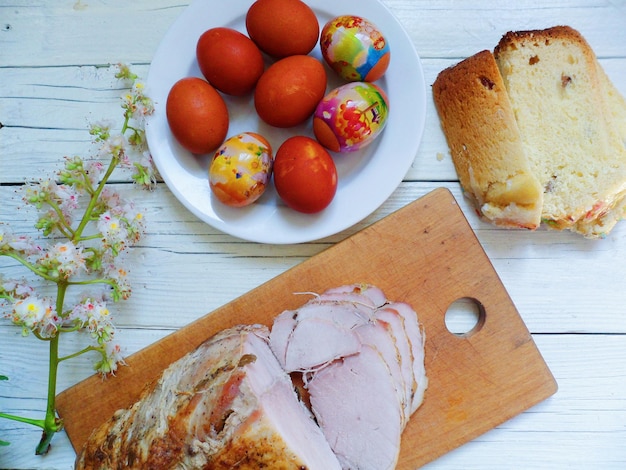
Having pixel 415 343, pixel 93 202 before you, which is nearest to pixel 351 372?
pixel 415 343

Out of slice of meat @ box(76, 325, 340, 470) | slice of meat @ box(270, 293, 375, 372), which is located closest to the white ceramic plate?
slice of meat @ box(270, 293, 375, 372)

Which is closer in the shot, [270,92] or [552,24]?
[270,92]

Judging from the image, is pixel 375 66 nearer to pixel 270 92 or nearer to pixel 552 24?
pixel 270 92

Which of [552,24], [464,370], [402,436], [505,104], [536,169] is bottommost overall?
[402,436]

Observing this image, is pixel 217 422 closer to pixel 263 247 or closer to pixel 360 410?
pixel 360 410

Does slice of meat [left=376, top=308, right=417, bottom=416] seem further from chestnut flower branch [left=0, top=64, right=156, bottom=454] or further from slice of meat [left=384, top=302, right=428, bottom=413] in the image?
chestnut flower branch [left=0, top=64, right=156, bottom=454]

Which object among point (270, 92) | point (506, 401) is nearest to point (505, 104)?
point (270, 92)
